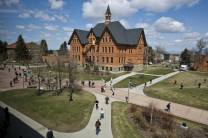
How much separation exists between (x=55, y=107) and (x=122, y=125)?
10508mm

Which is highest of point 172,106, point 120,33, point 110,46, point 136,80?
point 120,33

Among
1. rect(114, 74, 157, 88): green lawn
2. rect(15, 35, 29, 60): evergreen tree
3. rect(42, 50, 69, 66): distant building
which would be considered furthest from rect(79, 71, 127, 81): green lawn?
rect(15, 35, 29, 60): evergreen tree

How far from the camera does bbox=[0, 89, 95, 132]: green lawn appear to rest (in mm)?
23688

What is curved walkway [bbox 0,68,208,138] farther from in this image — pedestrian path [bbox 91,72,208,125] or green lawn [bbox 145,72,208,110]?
green lawn [bbox 145,72,208,110]

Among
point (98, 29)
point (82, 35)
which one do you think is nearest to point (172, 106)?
point (98, 29)

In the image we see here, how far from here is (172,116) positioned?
91.7 feet

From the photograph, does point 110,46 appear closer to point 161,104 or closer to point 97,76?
point 97,76

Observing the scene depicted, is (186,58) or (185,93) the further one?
(186,58)

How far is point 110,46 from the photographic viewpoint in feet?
199

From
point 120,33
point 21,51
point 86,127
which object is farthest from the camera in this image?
point 21,51

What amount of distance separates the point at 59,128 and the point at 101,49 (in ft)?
141

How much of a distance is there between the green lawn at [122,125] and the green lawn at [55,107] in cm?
340

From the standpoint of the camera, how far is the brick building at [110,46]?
6037 cm

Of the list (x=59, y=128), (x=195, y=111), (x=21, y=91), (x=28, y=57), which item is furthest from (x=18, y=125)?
(x=28, y=57)
